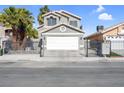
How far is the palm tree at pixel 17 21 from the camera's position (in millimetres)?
46344

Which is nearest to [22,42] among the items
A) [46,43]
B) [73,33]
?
[46,43]

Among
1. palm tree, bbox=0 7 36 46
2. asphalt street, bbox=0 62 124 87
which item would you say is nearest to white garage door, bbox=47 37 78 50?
palm tree, bbox=0 7 36 46

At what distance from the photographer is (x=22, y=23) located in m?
46.8

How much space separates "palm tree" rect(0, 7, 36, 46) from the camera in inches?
1825

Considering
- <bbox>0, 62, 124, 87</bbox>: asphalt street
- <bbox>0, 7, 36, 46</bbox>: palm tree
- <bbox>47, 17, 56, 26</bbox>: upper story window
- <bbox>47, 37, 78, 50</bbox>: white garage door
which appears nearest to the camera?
<bbox>0, 62, 124, 87</bbox>: asphalt street

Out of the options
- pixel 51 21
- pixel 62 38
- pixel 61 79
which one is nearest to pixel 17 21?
pixel 51 21

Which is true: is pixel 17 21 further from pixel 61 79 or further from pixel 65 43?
pixel 61 79

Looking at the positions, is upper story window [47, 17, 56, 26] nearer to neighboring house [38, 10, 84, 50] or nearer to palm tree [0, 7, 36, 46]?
palm tree [0, 7, 36, 46]

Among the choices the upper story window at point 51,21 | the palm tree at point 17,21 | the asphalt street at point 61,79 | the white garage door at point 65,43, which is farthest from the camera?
the upper story window at point 51,21

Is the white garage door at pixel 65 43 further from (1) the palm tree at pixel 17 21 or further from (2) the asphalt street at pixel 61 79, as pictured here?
(2) the asphalt street at pixel 61 79

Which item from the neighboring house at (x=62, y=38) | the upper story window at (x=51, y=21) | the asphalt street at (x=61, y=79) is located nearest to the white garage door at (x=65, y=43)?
the neighboring house at (x=62, y=38)

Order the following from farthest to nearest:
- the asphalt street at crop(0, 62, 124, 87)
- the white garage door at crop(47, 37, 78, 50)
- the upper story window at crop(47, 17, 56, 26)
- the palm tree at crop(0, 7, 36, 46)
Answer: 1. the upper story window at crop(47, 17, 56, 26)
2. the palm tree at crop(0, 7, 36, 46)
3. the white garage door at crop(47, 37, 78, 50)
4. the asphalt street at crop(0, 62, 124, 87)

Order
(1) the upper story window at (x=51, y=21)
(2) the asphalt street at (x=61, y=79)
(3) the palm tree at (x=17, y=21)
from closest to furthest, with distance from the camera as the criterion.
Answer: (2) the asphalt street at (x=61, y=79), (3) the palm tree at (x=17, y=21), (1) the upper story window at (x=51, y=21)

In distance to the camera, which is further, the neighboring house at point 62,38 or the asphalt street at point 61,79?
the neighboring house at point 62,38
